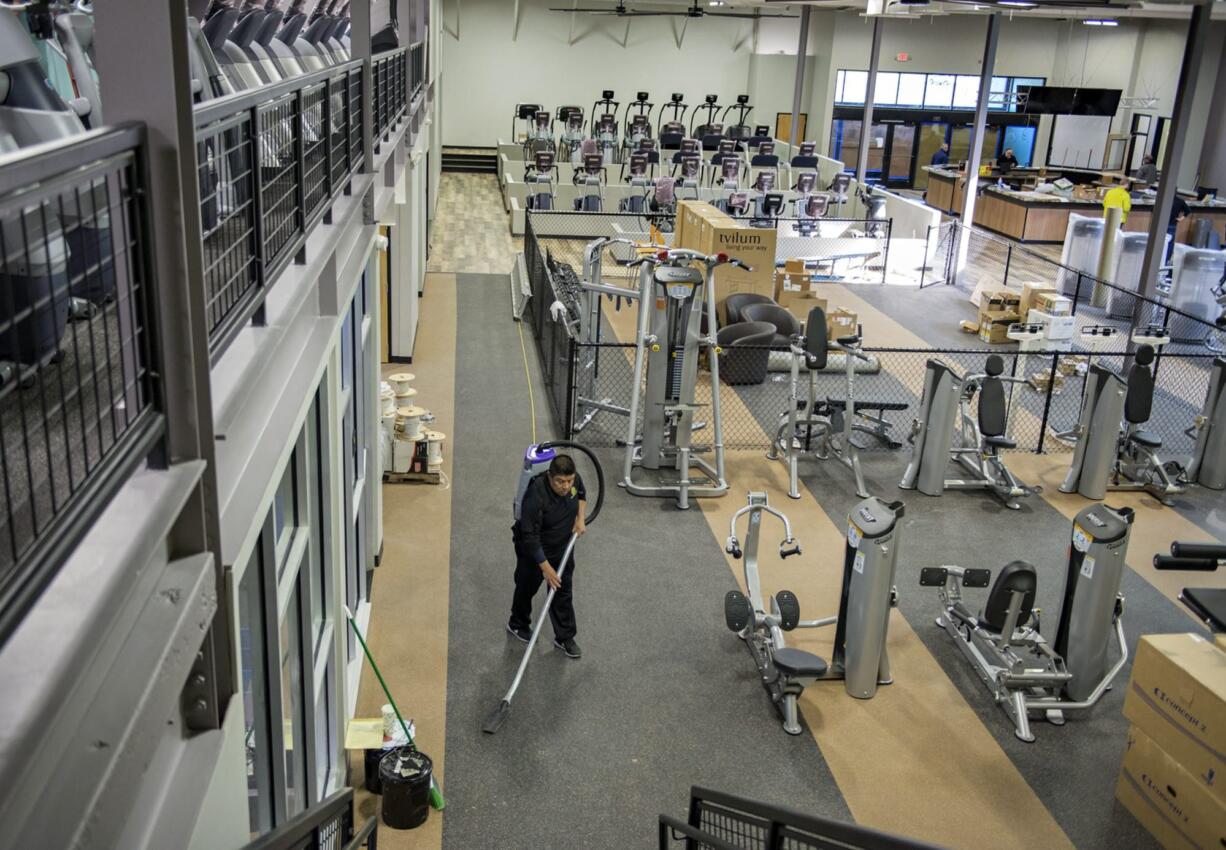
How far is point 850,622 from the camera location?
6883 mm

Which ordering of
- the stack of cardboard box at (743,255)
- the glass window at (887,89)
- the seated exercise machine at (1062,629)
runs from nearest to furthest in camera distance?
the seated exercise machine at (1062,629), the stack of cardboard box at (743,255), the glass window at (887,89)

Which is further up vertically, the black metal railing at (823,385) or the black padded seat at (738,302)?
the black padded seat at (738,302)

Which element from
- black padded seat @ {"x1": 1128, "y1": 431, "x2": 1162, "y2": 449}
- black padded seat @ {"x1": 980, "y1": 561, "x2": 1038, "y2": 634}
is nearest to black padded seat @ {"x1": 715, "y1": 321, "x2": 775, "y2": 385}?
black padded seat @ {"x1": 1128, "y1": 431, "x2": 1162, "y2": 449}

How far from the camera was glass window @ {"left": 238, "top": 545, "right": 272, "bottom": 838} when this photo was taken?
3801 mm

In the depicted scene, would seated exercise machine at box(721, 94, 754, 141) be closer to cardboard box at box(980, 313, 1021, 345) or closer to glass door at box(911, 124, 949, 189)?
glass door at box(911, 124, 949, 189)

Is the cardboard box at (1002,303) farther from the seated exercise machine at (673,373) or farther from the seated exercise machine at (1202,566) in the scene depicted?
the seated exercise machine at (1202,566)

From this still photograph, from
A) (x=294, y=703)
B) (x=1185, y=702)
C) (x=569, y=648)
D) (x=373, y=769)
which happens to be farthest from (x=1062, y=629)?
(x=294, y=703)

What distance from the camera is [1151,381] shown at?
998 centimetres

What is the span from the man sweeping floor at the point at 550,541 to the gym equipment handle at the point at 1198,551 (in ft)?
11.1

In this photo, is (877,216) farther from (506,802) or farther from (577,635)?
(506,802)

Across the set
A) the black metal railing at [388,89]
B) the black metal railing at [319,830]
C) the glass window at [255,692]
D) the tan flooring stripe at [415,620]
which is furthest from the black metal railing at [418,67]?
the black metal railing at [319,830]

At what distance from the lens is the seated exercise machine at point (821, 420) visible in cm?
995

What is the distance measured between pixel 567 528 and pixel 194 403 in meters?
5.01

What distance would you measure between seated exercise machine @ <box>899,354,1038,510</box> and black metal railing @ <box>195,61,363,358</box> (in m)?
6.47
